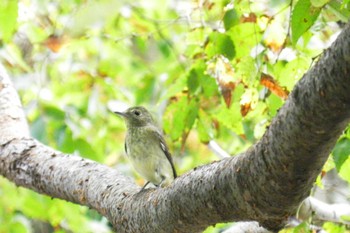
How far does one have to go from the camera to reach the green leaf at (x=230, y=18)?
285 cm

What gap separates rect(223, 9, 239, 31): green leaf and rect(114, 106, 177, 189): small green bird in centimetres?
156

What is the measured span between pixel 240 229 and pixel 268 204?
154 centimetres

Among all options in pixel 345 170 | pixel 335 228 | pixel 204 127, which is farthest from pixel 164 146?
pixel 345 170

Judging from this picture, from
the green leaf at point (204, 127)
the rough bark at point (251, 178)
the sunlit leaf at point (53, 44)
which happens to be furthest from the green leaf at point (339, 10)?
the sunlit leaf at point (53, 44)

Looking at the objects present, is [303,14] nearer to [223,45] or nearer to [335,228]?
[223,45]

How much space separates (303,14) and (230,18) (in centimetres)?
84

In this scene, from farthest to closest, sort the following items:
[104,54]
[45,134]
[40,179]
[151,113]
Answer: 1. [104,54]
2. [151,113]
3. [45,134]
4. [40,179]

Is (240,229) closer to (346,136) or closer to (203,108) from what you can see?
(203,108)

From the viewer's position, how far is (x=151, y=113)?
5.09 meters

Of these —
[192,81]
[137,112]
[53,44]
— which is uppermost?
[192,81]


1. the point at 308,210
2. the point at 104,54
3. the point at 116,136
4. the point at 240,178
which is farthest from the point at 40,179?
the point at 104,54

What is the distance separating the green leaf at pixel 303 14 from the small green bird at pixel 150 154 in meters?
2.29

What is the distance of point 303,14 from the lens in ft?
6.69

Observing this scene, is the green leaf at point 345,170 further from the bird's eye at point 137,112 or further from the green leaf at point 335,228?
the bird's eye at point 137,112
